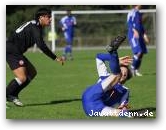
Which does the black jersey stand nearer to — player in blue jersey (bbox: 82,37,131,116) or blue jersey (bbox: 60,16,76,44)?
player in blue jersey (bbox: 82,37,131,116)

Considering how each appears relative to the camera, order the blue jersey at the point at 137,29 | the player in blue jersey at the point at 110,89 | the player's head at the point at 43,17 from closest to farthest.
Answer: the player in blue jersey at the point at 110,89 < the player's head at the point at 43,17 < the blue jersey at the point at 137,29

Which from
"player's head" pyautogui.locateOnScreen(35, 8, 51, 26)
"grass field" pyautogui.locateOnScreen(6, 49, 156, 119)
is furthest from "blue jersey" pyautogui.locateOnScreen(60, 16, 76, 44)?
"player's head" pyautogui.locateOnScreen(35, 8, 51, 26)

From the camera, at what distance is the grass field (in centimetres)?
990

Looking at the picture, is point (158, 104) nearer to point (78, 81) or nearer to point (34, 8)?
point (34, 8)

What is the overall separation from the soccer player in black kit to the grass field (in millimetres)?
254

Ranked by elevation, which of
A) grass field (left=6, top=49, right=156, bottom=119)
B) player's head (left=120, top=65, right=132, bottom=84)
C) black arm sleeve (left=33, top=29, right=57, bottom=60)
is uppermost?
black arm sleeve (left=33, top=29, right=57, bottom=60)

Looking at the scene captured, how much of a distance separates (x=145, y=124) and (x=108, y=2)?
6.39ft

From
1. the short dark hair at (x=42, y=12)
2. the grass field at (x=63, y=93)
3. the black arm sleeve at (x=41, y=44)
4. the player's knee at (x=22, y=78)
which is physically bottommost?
the grass field at (x=63, y=93)

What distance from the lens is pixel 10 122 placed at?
935cm

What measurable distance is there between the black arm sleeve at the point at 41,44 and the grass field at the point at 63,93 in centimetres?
82

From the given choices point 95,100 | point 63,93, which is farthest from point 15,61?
point 63,93

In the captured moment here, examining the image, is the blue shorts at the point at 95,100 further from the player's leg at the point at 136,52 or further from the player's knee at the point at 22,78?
the player's leg at the point at 136,52

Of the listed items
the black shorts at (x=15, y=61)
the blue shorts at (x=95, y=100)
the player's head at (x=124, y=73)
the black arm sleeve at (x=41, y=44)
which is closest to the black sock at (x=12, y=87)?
the black shorts at (x=15, y=61)

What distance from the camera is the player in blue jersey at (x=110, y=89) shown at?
9.34 m
